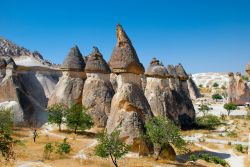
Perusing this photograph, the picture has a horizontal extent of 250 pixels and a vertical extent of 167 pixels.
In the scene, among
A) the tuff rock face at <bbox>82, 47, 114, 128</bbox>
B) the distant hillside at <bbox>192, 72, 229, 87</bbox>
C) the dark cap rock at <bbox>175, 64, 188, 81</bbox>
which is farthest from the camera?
the distant hillside at <bbox>192, 72, 229, 87</bbox>

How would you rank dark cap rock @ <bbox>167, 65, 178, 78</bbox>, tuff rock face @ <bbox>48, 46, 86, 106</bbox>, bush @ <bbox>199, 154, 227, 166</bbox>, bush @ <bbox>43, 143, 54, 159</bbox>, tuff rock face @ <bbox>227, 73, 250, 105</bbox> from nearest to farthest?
bush @ <bbox>43, 143, 54, 159</bbox> < bush @ <bbox>199, 154, 227, 166</bbox> < tuff rock face @ <bbox>48, 46, 86, 106</bbox> < dark cap rock @ <bbox>167, 65, 178, 78</bbox> < tuff rock face @ <bbox>227, 73, 250, 105</bbox>

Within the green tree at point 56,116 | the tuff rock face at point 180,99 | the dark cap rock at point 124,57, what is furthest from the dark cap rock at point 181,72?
the dark cap rock at point 124,57

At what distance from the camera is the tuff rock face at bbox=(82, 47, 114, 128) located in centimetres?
2617

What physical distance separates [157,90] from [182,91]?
230 inches

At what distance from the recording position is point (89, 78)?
2748 cm

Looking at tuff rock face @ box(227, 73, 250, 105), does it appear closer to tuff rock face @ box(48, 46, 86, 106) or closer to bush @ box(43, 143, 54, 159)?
tuff rock face @ box(48, 46, 86, 106)

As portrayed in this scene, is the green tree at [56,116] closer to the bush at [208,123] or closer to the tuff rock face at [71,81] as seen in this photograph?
the tuff rock face at [71,81]

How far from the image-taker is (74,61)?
1123 inches

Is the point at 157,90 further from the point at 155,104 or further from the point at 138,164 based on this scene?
the point at 138,164

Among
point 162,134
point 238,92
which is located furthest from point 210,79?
point 162,134

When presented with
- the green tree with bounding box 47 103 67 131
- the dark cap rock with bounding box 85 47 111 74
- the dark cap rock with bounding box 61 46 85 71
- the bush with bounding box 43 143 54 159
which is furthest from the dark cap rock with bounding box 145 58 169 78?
A: the bush with bounding box 43 143 54 159

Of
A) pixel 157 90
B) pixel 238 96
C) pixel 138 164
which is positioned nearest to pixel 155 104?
pixel 157 90

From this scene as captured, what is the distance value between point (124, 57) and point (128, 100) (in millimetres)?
2542

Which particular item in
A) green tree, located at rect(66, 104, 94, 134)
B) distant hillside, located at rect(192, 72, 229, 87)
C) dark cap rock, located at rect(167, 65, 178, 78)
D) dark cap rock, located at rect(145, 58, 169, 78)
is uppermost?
distant hillside, located at rect(192, 72, 229, 87)
